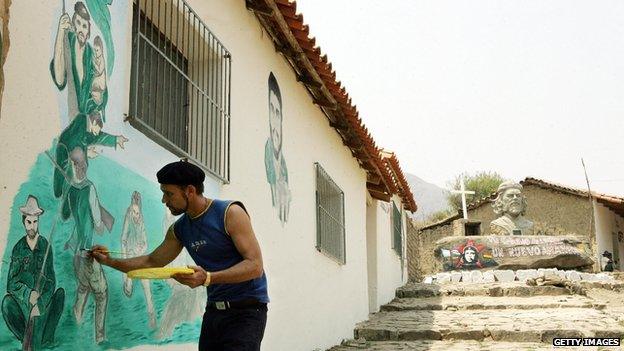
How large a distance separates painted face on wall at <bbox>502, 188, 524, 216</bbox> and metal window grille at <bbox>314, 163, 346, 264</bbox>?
12.7m

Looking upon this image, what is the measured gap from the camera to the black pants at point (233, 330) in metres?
3.31

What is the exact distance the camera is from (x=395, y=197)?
17375mm

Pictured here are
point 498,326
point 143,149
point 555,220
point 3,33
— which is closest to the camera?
point 3,33

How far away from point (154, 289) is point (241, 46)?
2.54m

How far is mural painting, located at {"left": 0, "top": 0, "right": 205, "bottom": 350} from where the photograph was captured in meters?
2.85

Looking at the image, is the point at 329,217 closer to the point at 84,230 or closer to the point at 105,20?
the point at 105,20

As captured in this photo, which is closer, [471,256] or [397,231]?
[397,231]

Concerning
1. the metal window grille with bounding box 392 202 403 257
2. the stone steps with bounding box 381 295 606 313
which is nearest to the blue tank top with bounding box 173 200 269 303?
the stone steps with bounding box 381 295 606 313

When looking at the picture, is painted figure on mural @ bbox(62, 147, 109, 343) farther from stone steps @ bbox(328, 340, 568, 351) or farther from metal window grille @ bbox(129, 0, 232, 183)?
stone steps @ bbox(328, 340, 568, 351)

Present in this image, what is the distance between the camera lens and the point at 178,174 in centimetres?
322

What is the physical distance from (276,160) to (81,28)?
361 centimetres

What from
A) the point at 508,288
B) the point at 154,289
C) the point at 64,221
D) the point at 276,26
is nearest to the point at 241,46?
the point at 276,26

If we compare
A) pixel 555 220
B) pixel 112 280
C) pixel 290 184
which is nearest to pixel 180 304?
pixel 112 280

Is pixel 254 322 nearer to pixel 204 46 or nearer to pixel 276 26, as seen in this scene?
pixel 204 46
